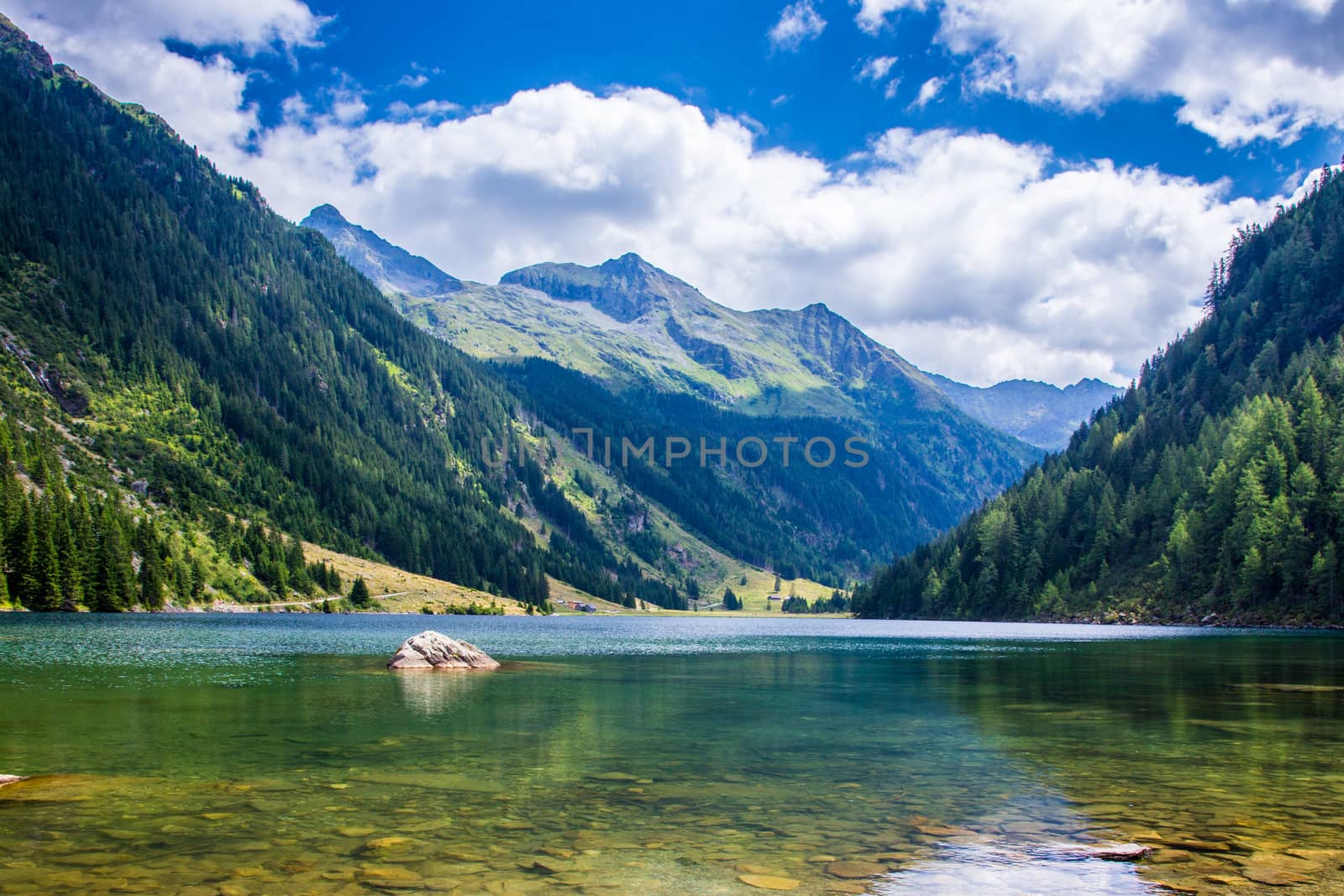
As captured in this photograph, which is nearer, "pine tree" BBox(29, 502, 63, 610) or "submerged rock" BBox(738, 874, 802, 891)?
"submerged rock" BBox(738, 874, 802, 891)

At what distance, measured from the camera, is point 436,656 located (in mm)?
70875

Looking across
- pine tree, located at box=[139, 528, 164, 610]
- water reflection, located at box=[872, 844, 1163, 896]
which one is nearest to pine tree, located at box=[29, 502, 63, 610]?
pine tree, located at box=[139, 528, 164, 610]

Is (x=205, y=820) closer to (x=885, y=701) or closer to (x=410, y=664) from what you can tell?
(x=885, y=701)

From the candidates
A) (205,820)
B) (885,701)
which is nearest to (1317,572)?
(885,701)

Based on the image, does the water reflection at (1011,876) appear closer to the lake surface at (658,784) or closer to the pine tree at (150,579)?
the lake surface at (658,784)

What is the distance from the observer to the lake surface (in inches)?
712

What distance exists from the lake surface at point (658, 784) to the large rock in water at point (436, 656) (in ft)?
28.1

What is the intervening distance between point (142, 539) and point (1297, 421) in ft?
731

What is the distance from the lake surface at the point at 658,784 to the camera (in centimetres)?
1808

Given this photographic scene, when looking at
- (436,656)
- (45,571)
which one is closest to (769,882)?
(436,656)

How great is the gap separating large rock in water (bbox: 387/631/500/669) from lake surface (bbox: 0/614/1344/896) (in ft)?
28.1

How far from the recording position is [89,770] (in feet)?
90.3

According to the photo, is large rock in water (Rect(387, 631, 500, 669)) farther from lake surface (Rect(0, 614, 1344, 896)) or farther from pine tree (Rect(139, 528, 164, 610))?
pine tree (Rect(139, 528, 164, 610))

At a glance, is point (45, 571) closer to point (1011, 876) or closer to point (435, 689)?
point (435, 689)
